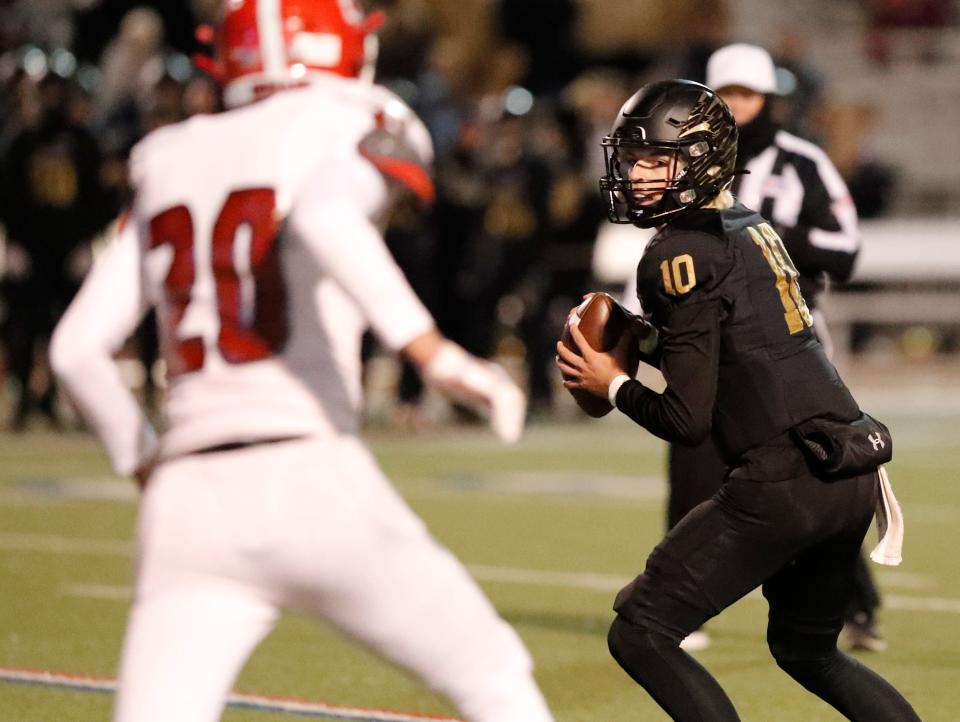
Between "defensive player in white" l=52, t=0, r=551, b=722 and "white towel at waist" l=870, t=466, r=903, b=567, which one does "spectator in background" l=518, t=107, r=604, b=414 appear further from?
"defensive player in white" l=52, t=0, r=551, b=722

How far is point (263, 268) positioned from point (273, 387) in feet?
0.72

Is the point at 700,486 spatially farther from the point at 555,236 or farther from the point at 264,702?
the point at 555,236

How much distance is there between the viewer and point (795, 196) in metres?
7.16

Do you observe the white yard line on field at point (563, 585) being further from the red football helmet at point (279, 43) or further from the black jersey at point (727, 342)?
the red football helmet at point (279, 43)

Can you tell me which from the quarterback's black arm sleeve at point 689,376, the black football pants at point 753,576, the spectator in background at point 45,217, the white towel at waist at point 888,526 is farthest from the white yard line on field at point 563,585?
the spectator in background at point 45,217

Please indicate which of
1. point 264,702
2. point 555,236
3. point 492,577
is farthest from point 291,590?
point 555,236

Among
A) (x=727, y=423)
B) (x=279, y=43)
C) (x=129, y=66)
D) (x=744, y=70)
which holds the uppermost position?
(x=279, y=43)

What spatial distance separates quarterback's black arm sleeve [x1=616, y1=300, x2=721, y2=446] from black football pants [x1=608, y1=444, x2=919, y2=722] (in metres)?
0.22

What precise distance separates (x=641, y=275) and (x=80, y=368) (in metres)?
1.28

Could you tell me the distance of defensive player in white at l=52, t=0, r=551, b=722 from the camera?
3744 mm

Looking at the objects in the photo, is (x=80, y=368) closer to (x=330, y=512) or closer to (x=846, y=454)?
(x=330, y=512)

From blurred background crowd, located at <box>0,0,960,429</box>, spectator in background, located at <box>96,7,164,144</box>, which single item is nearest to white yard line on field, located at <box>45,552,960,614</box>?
blurred background crowd, located at <box>0,0,960,429</box>

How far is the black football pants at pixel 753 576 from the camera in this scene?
4574 millimetres

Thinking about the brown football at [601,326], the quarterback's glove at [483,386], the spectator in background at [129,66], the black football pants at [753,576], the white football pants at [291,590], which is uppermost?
the quarterback's glove at [483,386]
